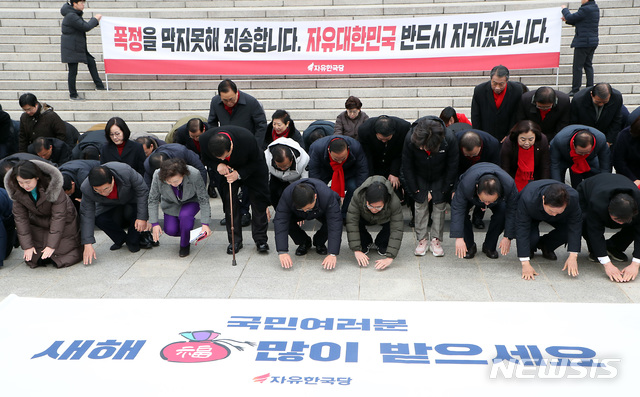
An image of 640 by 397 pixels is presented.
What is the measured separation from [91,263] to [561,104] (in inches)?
188

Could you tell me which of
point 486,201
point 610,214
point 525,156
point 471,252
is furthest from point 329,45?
point 610,214

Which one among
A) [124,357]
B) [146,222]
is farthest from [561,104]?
[124,357]

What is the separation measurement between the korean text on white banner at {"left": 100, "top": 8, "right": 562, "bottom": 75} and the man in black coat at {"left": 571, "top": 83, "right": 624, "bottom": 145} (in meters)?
2.60

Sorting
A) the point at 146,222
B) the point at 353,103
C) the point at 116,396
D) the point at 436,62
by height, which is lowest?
the point at 116,396

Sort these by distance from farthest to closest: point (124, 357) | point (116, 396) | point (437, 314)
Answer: point (437, 314) < point (124, 357) < point (116, 396)

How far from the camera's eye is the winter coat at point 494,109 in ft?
18.9

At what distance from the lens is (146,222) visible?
5.11 m

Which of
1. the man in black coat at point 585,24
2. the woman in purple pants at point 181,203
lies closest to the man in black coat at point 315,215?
the woman in purple pants at point 181,203

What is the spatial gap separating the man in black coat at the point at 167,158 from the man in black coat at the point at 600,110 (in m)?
3.86

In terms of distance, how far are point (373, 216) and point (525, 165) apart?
156cm

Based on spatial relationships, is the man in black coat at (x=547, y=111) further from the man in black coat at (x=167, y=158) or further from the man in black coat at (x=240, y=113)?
the man in black coat at (x=167, y=158)

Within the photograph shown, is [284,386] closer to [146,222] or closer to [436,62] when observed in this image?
[146,222]

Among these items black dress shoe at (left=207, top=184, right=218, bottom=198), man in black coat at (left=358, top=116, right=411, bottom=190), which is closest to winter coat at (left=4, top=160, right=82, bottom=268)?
black dress shoe at (left=207, top=184, right=218, bottom=198)

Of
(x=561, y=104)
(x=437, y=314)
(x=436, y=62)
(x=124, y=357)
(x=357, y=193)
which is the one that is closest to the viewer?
(x=124, y=357)
